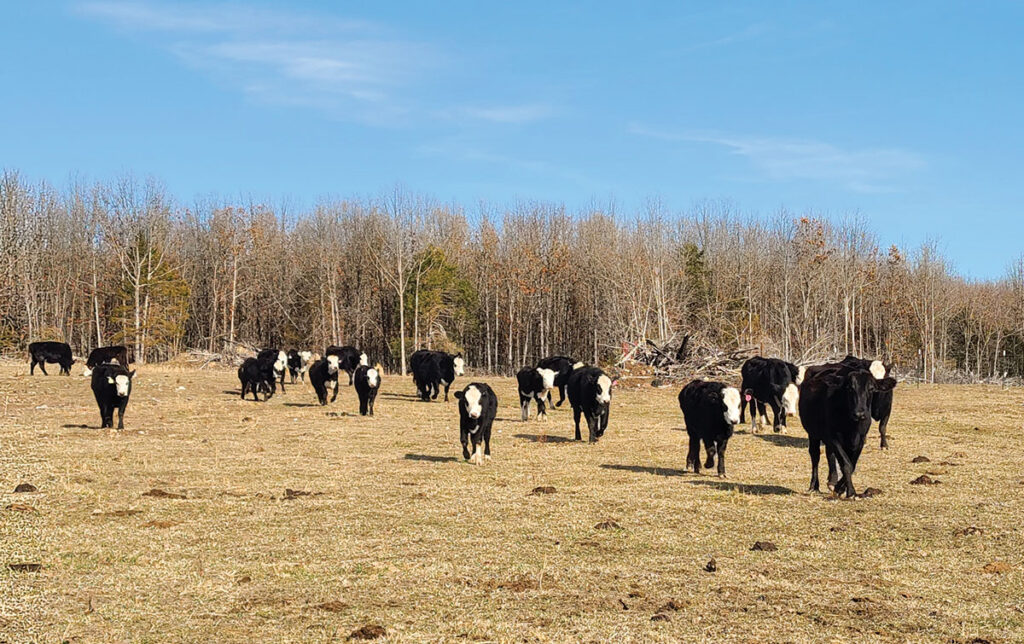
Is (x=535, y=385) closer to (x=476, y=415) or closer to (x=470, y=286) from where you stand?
(x=476, y=415)

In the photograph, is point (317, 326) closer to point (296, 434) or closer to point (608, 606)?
point (296, 434)

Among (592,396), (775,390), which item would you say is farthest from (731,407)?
(775,390)

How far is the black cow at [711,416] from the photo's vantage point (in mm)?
15164

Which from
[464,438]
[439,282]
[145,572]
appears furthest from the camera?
[439,282]

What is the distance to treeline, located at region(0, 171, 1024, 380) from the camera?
Answer: 67.8 meters

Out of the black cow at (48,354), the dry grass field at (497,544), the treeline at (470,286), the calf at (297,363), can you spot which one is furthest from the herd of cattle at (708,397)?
the treeline at (470,286)

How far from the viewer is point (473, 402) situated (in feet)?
55.5

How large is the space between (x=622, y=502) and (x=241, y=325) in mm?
71491

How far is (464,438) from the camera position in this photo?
57.2ft

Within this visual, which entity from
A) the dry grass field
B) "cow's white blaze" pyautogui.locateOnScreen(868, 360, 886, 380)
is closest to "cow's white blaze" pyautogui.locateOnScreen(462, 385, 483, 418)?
the dry grass field

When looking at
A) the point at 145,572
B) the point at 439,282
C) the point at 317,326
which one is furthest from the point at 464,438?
the point at 317,326

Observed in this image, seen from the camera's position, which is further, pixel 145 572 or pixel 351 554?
pixel 351 554

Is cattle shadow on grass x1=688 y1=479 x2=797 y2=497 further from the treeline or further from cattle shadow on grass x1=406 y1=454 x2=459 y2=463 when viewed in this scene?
the treeline

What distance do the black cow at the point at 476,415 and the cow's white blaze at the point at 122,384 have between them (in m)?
9.35
